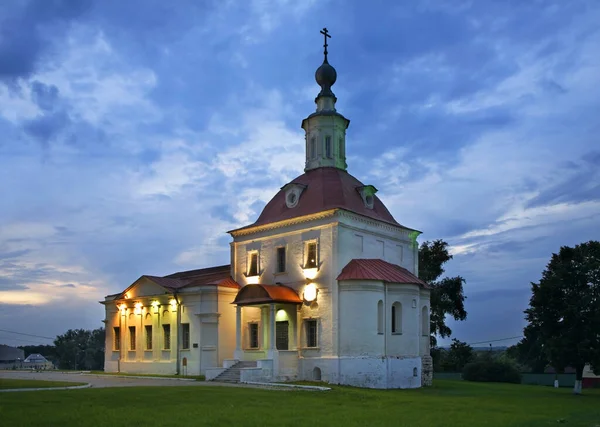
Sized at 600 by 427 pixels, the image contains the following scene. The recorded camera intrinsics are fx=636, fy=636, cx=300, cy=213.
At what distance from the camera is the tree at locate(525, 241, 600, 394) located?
3481 cm

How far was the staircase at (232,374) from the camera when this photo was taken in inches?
1384

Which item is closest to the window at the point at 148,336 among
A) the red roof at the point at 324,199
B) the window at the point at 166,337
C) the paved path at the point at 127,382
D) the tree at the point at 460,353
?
the window at the point at 166,337

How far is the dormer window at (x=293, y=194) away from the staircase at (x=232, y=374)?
33.7ft

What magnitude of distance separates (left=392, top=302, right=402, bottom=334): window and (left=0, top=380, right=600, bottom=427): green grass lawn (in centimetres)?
924

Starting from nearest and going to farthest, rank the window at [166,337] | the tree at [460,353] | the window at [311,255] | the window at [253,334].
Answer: the window at [311,255] → the window at [253,334] → the window at [166,337] → the tree at [460,353]

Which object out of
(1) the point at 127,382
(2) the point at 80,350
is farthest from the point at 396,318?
(2) the point at 80,350

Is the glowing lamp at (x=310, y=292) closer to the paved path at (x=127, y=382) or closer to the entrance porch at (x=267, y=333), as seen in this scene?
the entrance porch at (x=267, y=333)

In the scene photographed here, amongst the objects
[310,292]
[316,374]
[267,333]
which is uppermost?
[310,292]

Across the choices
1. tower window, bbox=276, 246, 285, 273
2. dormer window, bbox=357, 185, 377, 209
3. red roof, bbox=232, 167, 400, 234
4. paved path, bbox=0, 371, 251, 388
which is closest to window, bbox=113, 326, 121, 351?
paved path, bbox=0, 371, 251, 388

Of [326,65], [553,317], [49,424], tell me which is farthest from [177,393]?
[326,65]

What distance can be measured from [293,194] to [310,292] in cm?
686

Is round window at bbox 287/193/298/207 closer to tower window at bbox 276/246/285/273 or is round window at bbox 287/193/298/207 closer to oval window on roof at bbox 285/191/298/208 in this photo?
oval window on roof at bbox 285/191/298/208

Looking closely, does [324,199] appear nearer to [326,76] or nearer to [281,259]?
[281,259]

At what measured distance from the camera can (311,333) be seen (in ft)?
122
